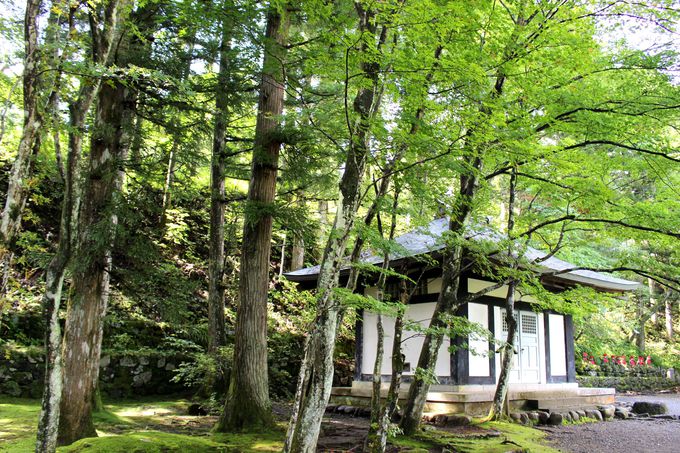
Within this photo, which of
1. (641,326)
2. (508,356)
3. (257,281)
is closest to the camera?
(257,281)

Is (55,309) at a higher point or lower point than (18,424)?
higher

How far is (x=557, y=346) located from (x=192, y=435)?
9.66 meters

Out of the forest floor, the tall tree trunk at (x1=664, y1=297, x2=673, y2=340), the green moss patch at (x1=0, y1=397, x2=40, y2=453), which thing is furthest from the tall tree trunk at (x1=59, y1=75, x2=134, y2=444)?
the tall tree trunk at (x1=664, y1=297, x2=673, y2=340)

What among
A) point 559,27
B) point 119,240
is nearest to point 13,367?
point 119,240

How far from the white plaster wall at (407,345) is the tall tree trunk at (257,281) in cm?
383

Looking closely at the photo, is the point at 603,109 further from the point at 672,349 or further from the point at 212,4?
the point at 672,349

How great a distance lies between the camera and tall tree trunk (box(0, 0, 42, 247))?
3752 mm

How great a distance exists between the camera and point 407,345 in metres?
10.5

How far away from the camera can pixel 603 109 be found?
6.23 m

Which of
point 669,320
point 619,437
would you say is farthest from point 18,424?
point 669,320

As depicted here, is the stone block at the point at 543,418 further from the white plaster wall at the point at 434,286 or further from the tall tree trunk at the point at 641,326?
the tall tree trunk at the point at 641,326

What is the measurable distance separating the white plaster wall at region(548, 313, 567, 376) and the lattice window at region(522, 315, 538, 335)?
0.56 metres

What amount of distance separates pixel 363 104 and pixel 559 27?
3039mm

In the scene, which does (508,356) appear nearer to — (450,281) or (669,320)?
(450,281)
